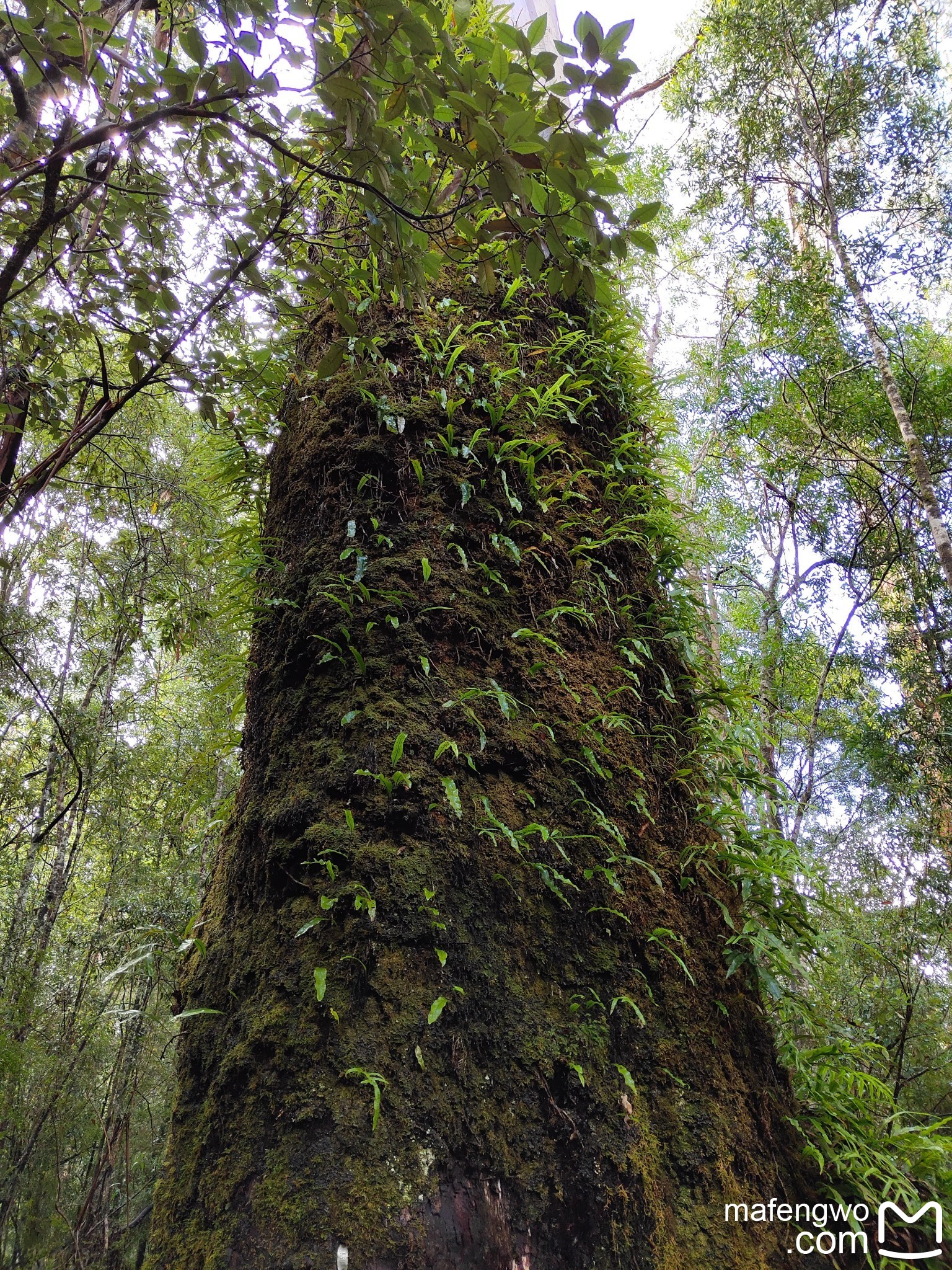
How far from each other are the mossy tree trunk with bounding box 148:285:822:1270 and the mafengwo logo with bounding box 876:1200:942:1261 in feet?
0.77

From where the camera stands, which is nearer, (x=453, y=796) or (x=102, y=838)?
(x=453, y=796)

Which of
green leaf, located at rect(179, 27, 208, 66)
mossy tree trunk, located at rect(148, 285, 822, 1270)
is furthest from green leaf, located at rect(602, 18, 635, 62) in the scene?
mossy tree trunk, located at rect(148, 285, 822, 1270)

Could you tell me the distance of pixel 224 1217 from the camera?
141cm

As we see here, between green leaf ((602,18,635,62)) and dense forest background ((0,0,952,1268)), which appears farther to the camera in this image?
dense forest background ((0,0,952,1268))

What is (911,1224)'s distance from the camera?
1957 millimetres

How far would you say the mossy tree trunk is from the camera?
1478 millimetres

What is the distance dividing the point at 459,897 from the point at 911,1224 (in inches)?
63.7

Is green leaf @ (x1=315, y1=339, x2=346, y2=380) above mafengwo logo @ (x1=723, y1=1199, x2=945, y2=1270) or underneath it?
above

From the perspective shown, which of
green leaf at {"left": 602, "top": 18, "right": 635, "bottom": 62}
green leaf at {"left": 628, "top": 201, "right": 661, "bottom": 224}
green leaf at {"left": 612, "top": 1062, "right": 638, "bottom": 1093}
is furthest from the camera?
green leaf at {"left": 612, "top": 1062, "right": 638, "bottom": 1093}

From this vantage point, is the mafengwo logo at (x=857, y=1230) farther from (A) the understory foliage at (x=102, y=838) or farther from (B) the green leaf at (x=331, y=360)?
(A) the understory foliage at (x=102, y=838)

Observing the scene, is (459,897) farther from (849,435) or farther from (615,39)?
(849,435)

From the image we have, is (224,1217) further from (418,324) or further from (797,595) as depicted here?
(797,595)

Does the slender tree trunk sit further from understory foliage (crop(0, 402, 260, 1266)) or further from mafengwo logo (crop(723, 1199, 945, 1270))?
understory foliage (crop(0, 402, 260, 1266))

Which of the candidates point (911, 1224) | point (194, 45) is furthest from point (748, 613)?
point (194, 45)
